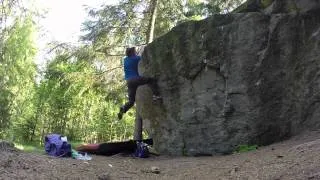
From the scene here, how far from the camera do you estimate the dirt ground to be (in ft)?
19.0

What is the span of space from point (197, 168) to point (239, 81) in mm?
2724

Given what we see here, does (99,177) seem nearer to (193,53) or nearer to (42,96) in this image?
(193,53)

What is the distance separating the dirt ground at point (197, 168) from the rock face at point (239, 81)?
87 cm

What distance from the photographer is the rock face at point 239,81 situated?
30.5 feet

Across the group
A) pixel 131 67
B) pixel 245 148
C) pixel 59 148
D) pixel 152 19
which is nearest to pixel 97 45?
pixel 152 19

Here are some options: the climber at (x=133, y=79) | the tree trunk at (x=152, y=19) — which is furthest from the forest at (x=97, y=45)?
the climber at (x=133, y=79)

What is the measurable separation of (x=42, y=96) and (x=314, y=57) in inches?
939

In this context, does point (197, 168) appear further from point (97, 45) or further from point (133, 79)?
point (97, 45)

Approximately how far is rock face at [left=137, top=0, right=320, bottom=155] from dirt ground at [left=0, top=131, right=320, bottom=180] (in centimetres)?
87

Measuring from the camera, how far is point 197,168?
782 centimetres

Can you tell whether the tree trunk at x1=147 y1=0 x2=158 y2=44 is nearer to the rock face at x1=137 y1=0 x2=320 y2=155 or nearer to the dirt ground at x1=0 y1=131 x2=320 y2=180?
the rock face at x1=137 y1=0 x2=320 y2=155

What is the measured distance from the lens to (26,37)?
86.4ft

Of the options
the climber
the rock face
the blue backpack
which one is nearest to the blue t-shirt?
the climber

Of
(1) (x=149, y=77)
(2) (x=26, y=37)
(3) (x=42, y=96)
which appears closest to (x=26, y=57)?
(2) (x=26, y=37)
